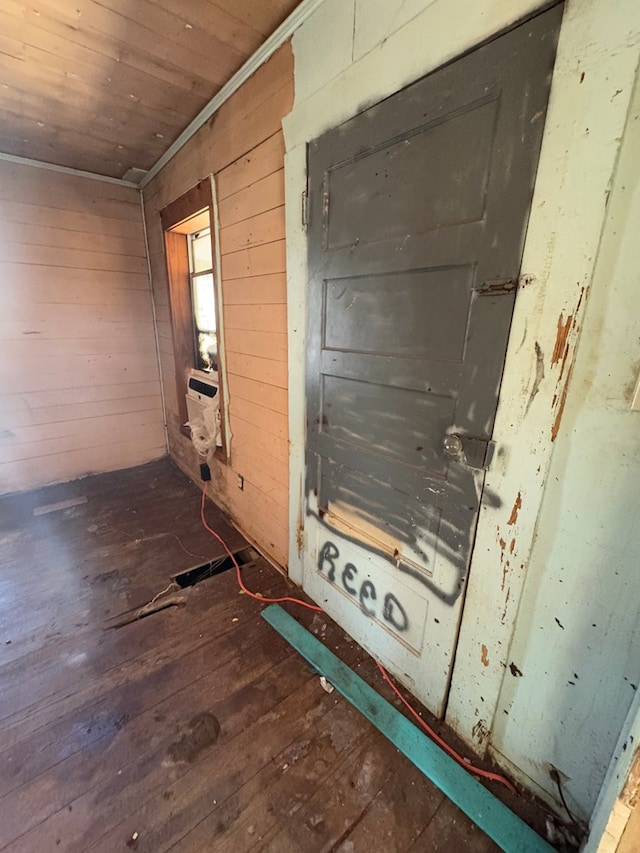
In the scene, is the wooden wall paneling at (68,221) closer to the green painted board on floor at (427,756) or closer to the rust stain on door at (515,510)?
the green painted board on floor at (427,756)

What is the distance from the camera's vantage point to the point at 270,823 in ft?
3.19

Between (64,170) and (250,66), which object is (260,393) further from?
(64,170)

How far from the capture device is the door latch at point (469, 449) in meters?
0.92

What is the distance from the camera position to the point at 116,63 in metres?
1.50

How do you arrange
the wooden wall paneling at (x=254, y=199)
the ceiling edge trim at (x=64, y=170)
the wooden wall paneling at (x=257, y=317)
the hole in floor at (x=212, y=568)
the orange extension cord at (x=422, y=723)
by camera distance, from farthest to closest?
1. the ceiling edge trim at (x=64, y=170)
2. the hole in floor at (x=212, y=568)
3. the wooden wall paneling at (x=257, y=317)
4. the wooden wall paneling at (x=254, y=199)
5. the orange extension cord at (x=422, y=723)

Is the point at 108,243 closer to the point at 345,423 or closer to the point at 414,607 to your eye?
the point at 345,423

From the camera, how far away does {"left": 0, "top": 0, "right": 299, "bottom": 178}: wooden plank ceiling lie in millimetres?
1248

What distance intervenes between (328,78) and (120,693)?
2439mm

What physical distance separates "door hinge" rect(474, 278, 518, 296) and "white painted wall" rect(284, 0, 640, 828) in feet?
0.09

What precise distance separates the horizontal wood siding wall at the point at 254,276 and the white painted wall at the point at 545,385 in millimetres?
405

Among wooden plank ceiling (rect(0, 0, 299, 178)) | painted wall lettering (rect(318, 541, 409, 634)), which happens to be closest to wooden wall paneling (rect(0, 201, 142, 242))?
wooden plank ceiling (rect(0, 0, 299, 178))

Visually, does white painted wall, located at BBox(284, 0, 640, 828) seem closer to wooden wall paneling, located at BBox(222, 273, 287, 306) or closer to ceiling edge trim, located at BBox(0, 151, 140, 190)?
wooden wall paneling, located at BBox(222, 273, 287, 306)

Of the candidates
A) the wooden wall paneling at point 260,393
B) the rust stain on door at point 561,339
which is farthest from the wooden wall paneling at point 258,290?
the rust stain on door at point 561,339

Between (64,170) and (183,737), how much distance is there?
371 cm
